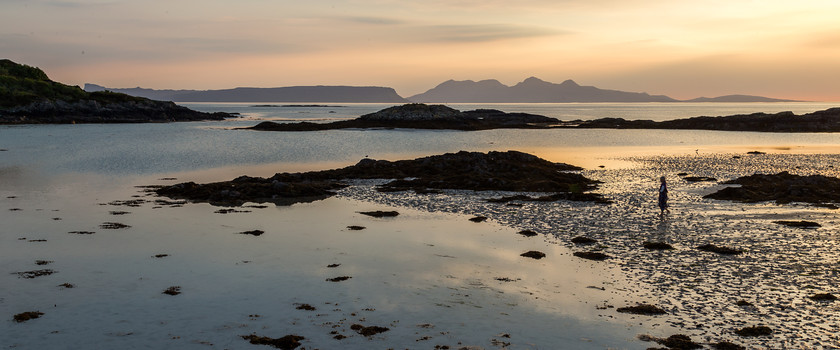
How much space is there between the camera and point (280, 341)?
1182 cm

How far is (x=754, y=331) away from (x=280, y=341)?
381 inches

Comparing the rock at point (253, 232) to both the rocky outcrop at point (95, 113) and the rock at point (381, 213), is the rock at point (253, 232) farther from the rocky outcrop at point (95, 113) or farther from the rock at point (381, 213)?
the rocky outcrop at point (95, 113)

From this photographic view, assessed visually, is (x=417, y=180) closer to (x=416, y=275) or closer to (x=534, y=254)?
(x=534, y=254)

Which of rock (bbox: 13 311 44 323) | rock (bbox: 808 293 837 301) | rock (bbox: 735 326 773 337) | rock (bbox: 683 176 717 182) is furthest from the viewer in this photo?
rock (bbox: 683 176 717 182)

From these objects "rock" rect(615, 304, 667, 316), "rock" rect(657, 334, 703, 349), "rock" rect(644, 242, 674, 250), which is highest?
"rock" rect(644, 242, 674, 250)

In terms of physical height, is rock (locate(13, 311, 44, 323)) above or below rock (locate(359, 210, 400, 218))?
below

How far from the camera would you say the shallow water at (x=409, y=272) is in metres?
12.4

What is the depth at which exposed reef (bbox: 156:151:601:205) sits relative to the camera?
31234 millimetres

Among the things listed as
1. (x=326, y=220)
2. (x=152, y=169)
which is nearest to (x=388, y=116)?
(x=152, y=169)

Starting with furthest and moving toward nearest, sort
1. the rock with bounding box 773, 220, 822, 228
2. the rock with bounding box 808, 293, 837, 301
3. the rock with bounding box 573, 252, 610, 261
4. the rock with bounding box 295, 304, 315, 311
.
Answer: the rock with bounding box 773, 220, 822, 228
the rock with bounding box 573, 252, 610, 261
the rock with bounding box 808, 293, 837, 301
the rock with bounding box 295, 304, 315, 311

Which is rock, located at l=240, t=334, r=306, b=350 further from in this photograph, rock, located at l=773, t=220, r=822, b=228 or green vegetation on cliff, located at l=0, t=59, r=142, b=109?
green vegetation on cliff, located at l=0, t=59, r=142, b=109

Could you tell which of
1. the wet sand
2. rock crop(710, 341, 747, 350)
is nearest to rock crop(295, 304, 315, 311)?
the wet sand

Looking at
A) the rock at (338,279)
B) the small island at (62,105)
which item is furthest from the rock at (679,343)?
the small island at (62,105)

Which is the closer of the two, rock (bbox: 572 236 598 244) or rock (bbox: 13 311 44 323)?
rock (bbox: 13 311 44 323)
